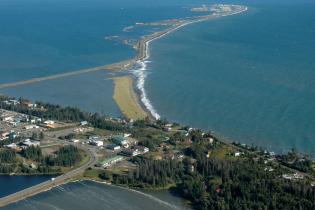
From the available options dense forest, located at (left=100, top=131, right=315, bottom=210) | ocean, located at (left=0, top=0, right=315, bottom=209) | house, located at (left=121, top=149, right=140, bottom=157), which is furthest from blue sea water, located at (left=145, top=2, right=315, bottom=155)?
house, located at (left=121, top=149, right=140, bottom=157)

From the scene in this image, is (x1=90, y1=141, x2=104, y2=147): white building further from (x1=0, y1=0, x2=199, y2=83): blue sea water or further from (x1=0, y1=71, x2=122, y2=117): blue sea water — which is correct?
(x1=0, y1=0, x2=199, y2=83): blue sea water

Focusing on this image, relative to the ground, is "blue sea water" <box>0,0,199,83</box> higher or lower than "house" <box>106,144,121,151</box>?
higher

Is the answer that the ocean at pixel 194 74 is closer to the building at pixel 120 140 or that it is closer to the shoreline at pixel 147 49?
the shoreline at pixel 147 49

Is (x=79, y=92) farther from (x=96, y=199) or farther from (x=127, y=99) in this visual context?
(x=96, y=199)

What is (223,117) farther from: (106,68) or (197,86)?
(106,68)

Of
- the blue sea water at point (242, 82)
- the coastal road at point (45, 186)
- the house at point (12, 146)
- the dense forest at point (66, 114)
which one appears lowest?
the coastal road at point (45, 186)

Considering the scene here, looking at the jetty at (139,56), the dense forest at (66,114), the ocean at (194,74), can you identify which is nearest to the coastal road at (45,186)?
the ocean at (194,74)
